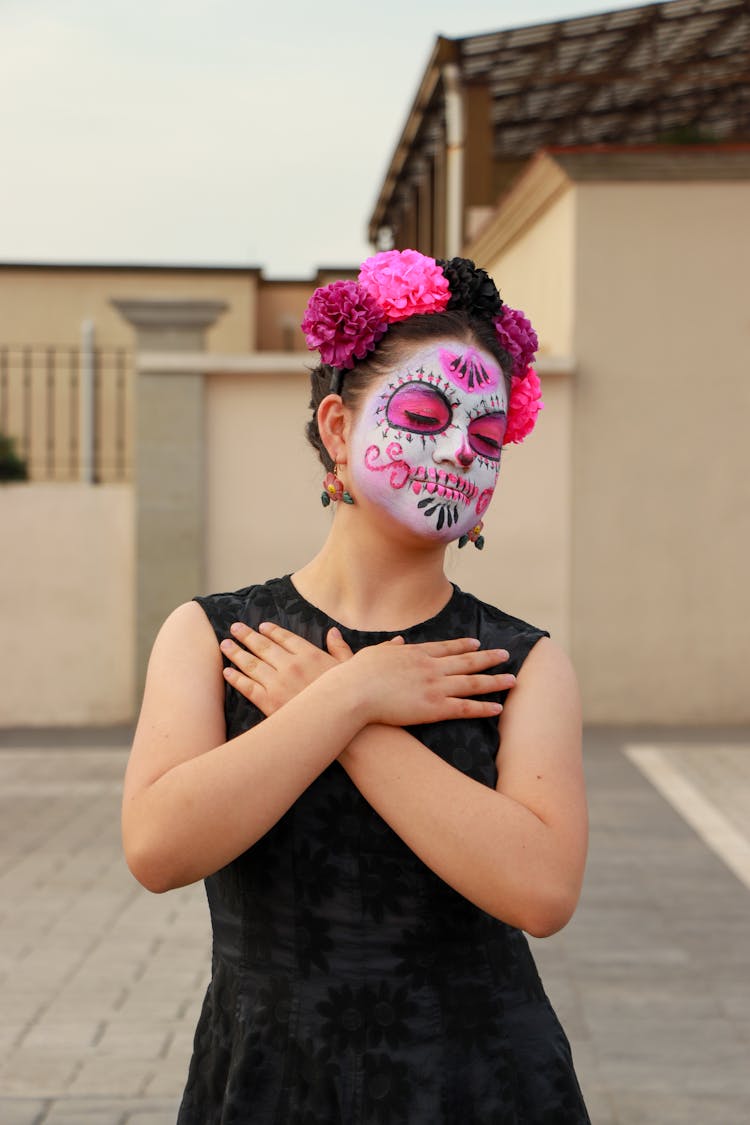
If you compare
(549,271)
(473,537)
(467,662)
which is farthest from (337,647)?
(549,271)

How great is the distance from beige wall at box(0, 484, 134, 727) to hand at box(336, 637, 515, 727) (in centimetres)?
1066

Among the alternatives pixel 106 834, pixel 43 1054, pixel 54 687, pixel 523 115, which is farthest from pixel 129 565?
pixel 523 115

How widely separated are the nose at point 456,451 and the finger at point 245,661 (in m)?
0.36

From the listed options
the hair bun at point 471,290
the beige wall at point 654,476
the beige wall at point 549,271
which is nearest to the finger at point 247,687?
the hair bun at point 471,290

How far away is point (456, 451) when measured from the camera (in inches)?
81.9

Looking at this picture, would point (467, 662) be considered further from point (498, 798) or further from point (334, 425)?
point (334, 425)

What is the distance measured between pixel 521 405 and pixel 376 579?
345 mm

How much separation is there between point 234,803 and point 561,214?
11444mm

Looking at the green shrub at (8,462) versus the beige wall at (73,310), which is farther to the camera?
the beige wall at (73,310)

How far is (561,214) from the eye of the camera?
12766 mm

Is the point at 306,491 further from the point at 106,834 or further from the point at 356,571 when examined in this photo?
the point at 356,571

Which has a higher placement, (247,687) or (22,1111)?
(247,687)

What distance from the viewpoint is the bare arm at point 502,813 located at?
1.92 meters

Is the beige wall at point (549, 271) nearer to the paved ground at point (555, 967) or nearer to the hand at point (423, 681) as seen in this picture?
the paved ground at point (555, 967)
